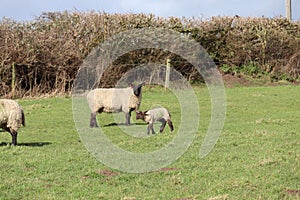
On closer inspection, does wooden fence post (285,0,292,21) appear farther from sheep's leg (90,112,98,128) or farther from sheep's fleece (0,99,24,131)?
sheep's fleece (0,99,24,131)

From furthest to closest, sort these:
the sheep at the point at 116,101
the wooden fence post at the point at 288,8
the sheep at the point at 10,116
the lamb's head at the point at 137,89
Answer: the wooden fence post at the point at 288,8, the sheep at the point at 116,101, the lamb's head at the point at 137,89, the sheep at the point at 10,116

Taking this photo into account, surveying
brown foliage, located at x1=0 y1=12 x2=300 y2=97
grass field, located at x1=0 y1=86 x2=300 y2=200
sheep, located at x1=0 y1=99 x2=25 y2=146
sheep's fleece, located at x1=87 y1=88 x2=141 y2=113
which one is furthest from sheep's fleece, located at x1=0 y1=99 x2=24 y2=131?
brown foliage, located at x1=0 y1=12 x2=300 y2=97

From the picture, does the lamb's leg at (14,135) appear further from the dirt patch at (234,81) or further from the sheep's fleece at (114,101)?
the dirt patch at (234,81)

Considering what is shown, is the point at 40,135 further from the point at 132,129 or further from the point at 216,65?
the point at 216,65

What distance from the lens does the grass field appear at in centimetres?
789

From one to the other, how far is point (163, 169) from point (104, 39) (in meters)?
16.7

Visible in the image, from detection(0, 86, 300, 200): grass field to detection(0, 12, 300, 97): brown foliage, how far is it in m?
7.00

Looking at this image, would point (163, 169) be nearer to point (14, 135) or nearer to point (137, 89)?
point (14, 135)

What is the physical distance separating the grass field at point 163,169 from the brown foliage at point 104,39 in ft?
23.0

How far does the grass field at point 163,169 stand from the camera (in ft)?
25.9

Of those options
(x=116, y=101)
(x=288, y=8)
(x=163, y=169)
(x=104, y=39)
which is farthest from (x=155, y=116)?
(x=288, y=8)

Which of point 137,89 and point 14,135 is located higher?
point 137,89

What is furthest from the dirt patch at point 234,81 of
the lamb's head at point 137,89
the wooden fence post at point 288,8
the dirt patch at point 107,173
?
the dirt patch at point 107,173

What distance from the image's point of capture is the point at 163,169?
945cm
